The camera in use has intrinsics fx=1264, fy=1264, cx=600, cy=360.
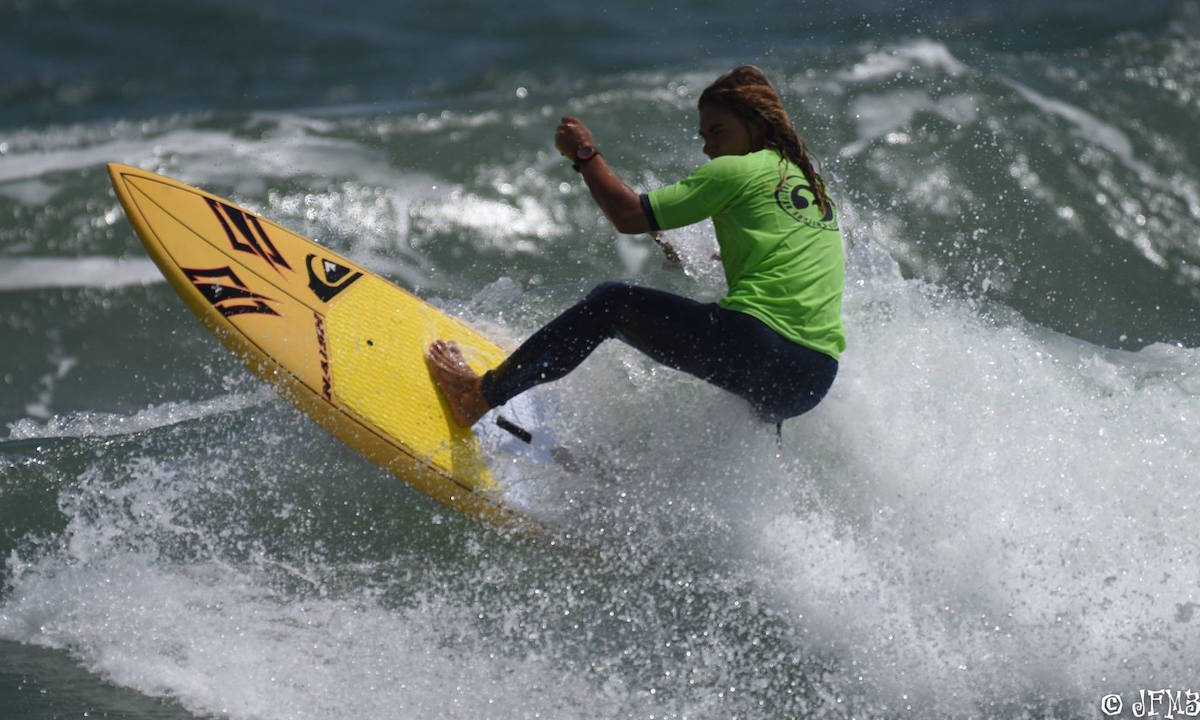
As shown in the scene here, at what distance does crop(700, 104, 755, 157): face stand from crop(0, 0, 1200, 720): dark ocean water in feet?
3.17

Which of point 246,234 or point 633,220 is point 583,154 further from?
point 246,234

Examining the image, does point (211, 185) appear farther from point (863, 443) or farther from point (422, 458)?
point (863, 443)

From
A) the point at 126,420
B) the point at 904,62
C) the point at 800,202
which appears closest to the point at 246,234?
the point at 126,420

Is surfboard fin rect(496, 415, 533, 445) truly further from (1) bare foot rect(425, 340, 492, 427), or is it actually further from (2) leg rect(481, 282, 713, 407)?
(2) leg rect(481, 282, 713, 407)

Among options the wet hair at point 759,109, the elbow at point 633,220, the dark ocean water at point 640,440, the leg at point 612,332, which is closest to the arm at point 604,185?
the elbow at point 633,220

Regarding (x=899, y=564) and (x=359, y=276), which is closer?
(x=899, y=564)

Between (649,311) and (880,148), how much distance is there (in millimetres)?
4192

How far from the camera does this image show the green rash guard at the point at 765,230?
4.04 m

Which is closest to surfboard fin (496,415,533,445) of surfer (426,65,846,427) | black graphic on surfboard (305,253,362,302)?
surfer (426,65,846,427)

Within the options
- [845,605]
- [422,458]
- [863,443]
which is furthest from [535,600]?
[863,443]

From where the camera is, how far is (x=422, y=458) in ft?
15.2

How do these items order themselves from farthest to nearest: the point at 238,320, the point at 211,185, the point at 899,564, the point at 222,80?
1. the point at 222,80
2. the point at 211,185
3. the point at 238,320
4. the point at 899,564

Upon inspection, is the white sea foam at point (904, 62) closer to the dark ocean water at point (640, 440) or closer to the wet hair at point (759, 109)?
the dark ocean water at point (640, 440)

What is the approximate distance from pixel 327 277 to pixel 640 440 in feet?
4.72
